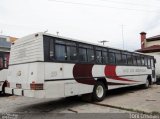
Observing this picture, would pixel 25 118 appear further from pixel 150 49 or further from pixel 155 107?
pixel 150 49

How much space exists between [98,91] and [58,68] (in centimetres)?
346

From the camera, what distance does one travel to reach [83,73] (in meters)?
11.3

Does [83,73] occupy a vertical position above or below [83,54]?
below

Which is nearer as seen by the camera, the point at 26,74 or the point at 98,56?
the point at 26,74

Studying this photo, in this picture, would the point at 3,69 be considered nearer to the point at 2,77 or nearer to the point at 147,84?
the point at 2,77

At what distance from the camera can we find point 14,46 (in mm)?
10867

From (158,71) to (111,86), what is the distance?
12907mm

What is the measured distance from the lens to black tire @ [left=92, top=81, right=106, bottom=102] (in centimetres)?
1183

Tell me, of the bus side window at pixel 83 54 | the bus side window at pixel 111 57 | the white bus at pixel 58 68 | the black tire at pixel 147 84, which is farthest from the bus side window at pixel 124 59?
the bus side window at pixel 83 54

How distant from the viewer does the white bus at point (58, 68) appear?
29.8 ft

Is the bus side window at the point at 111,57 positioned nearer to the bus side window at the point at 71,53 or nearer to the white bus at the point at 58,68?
the white bus at the point at 58,68

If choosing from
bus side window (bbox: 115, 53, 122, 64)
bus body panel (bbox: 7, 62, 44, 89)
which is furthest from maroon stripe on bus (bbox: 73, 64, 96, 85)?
bus side window (bbox: 115, 53, 122, 64)

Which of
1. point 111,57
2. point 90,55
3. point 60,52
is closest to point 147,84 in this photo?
point 111,57

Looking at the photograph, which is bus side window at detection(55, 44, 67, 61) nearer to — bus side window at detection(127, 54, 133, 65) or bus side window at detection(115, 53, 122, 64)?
bus side window at detection(115, 53, 122, 64)
